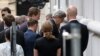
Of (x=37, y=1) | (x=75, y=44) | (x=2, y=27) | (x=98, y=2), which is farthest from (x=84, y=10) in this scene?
(x=37, y=1)

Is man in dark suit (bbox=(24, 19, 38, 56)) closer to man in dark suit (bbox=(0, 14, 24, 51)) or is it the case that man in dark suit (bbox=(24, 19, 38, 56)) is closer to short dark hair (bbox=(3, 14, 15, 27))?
man in dark suit (bbox=(0, 14, 24, 51))

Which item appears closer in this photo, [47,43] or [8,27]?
[47,43]

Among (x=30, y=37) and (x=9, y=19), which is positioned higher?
(x=9, y=19)

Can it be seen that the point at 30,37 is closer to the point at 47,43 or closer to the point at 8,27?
the point at 8,27

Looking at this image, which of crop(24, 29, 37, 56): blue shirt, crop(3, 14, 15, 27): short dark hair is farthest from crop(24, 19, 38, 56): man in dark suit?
crop(3, 14, 15, 27): short dark hair

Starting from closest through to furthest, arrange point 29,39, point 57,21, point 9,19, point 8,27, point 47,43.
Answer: point 47,43 → point 29,39 → point 9,19 → point 8,27 → point 57,21

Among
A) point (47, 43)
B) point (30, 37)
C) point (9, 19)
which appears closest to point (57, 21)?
point (30, 37)

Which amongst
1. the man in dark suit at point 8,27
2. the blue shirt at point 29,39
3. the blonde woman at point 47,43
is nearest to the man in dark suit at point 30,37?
the blue shirt at point 29,39

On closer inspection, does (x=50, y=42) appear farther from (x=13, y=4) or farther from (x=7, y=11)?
(x=13, y=4)

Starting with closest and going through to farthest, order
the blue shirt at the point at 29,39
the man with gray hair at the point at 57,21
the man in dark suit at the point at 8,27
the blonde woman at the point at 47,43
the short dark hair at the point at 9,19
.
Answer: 1. the blonde woman at the point at 47,43
2. the man in dark suit at the point at 8,27
3. the blue shirt at the point at 29,39
4. the short dark hair at the point at 9,19
5. the man with gray hair at the point at 57,21

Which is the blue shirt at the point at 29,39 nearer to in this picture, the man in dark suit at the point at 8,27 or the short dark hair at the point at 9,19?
the man in dark suit at the point at 8,27

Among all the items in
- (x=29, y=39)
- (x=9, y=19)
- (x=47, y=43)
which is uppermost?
(x=9, y=19)

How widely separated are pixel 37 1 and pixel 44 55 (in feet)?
47.6

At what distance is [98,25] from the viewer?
6.64m
